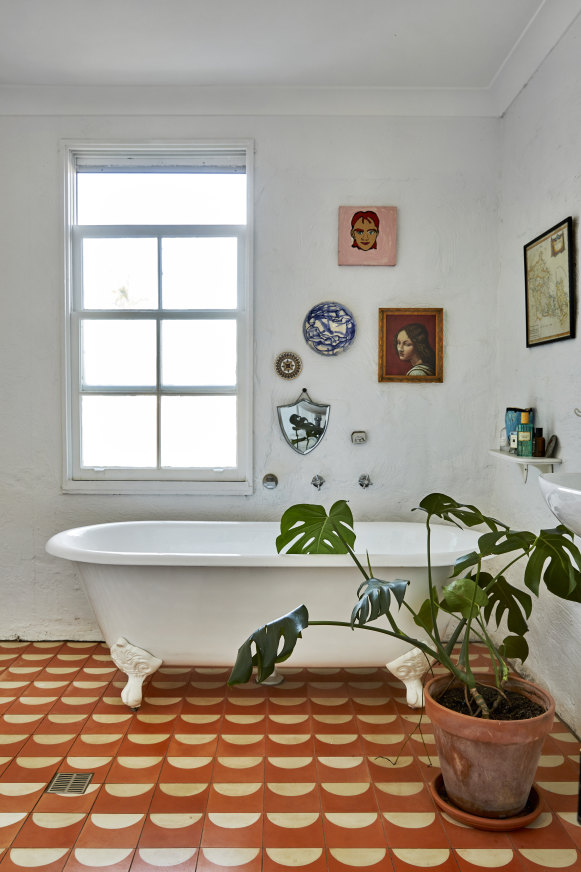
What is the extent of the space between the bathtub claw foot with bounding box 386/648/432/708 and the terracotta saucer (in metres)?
0.51

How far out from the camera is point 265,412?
10.4 ft

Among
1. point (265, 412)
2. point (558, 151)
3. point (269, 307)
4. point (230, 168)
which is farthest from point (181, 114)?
point (558, 151)

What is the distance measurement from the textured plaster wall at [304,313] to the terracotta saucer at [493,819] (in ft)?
4.85

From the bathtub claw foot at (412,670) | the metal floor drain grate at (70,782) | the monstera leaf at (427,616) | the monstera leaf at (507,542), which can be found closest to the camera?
the monstera leaf at (507,542)

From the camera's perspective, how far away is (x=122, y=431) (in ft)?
10.7

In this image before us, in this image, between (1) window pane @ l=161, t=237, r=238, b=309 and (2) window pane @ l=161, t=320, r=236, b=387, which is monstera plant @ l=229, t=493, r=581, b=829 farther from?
(1) window pane @ l=161, t=237, r=238, b=309

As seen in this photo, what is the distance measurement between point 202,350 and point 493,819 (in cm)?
232

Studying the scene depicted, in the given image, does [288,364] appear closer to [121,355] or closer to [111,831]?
[121,355]

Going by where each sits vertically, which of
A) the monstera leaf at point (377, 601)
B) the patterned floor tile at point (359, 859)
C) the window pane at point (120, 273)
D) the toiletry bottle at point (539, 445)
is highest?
the window pane at point (120, 273)

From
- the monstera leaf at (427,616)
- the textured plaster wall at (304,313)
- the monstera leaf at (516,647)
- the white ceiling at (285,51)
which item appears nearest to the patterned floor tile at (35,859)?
the monstera leaf at (427,616)

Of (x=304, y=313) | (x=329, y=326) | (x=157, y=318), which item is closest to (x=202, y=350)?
(x=157, y=318)

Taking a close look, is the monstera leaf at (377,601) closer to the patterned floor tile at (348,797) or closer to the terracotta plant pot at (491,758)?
the terracotta plant pot at (491,758)

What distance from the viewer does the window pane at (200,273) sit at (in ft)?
10.6

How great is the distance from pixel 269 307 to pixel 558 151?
140cm
